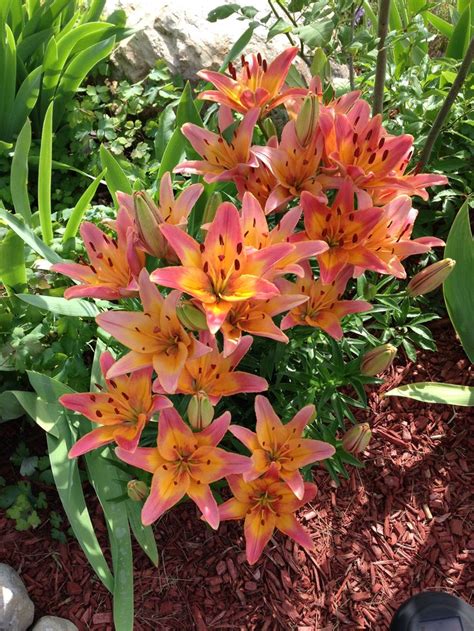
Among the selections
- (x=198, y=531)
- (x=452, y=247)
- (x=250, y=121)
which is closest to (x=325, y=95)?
(x=250, y=121)

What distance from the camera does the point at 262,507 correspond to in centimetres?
113

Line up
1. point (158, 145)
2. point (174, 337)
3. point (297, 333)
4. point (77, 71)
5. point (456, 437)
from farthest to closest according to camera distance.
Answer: point (77, 71) < point (158, 145) < point (456, 437) < point (297, 333) < point (174, 337)

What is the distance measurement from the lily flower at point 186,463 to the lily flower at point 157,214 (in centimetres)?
26

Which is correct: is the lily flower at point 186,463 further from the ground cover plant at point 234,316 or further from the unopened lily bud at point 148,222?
the unopened lily bud at point 148,222

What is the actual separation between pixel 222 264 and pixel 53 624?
2.95 feet

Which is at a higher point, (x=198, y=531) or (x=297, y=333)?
(x=297, y=333)

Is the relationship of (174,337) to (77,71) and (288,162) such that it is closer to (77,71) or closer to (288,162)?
(288,162)

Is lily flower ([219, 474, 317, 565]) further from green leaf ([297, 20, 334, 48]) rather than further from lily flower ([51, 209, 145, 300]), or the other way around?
green leaf ([297, 20, 334, 48])

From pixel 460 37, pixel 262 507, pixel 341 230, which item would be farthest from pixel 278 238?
pixel 460 37

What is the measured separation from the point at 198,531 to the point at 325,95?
103cm

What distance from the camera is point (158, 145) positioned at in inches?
73.3

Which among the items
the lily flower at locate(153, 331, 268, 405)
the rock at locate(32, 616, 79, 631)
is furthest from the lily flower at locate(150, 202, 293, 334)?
the rock at locate(32, 616, 79, 631)

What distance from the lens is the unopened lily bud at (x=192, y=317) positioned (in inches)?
37.8

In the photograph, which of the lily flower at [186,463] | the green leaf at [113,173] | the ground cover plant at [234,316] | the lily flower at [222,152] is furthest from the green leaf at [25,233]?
the lily flower at [186,463]
